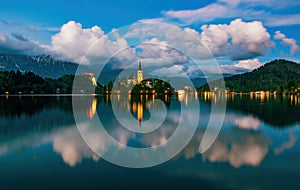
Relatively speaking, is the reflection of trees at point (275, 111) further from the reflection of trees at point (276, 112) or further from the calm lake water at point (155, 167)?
the calm lake water at point (155, 167)

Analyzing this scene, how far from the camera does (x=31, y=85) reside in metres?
125

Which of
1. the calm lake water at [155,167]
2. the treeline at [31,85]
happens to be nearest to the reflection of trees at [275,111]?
the calm lake water at [155,167]

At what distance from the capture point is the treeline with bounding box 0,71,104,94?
117938mm

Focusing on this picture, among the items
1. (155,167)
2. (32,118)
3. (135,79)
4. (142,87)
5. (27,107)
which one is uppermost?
(135,79)

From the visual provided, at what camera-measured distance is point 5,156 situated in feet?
36.3

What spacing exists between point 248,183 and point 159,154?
15.2 feet

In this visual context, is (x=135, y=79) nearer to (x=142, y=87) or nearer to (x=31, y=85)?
(x=142, y=87)

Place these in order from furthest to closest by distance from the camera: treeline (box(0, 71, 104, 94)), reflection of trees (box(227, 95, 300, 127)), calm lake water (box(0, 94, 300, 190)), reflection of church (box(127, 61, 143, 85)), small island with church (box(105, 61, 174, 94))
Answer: reflection of church (box(127, 61, 143, 85)) < small island with church (box(105, 61, 174, 94)) < treeline (box(0, 71, 104, 94)) < reflection of trees (box(227, 95, 300, 127)) < calm lake water (box(0, 94, 300, 190))

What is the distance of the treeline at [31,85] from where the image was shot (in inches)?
4643

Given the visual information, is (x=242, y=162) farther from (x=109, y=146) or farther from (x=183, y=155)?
(x=109, y=146)

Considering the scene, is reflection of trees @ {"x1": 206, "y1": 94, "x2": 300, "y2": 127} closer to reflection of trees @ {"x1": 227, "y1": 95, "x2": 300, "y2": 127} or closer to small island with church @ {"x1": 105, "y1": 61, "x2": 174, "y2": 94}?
reflection of trees @ {"x1": 227, "y1": 95, "x2": 300, "y2": 127}

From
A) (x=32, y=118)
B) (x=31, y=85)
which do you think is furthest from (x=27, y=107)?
(x=31, y=85)

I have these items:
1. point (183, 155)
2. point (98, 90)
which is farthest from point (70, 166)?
point (98, 90)

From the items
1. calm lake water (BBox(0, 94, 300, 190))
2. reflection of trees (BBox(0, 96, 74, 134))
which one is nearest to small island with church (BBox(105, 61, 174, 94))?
reflection of trees (BBox(0, 96, 74, 134))
